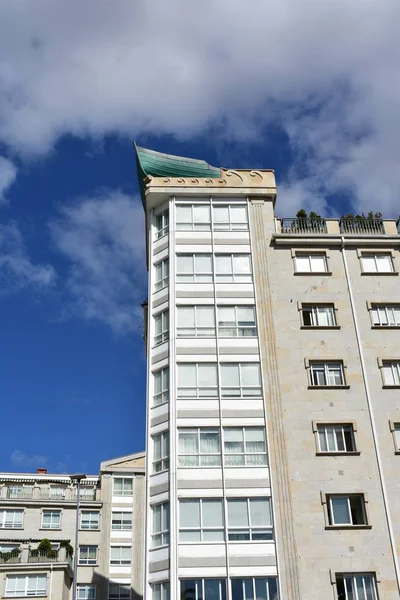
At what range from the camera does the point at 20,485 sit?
58.4 m

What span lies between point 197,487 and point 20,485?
32145 mm

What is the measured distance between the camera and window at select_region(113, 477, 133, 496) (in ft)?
197

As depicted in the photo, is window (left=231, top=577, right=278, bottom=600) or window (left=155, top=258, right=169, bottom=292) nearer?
window (left=231, top=577, right=278, bottom=600)

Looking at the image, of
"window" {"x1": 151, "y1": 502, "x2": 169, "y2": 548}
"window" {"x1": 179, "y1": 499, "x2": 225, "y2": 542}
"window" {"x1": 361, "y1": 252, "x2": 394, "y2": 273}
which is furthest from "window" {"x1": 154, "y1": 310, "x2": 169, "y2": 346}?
"window" {"x1": 361, "y1": 252, "x2": 394, "y2": 273}

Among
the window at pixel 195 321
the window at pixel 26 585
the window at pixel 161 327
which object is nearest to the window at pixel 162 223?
the window at pixel 161 327

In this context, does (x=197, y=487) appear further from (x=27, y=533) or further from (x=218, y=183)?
(x=27, y=533)

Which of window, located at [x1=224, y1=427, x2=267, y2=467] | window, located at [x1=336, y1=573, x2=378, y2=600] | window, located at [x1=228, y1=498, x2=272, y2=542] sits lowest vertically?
window, located at [x1=336, y1=573, x2=378, y2=600]

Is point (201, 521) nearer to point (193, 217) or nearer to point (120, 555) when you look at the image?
Result: point (193, 217)

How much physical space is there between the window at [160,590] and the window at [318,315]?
15078mm

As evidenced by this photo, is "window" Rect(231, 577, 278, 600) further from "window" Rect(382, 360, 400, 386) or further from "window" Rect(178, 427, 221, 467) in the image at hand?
"window" Rect(382, 360, 400, 386)

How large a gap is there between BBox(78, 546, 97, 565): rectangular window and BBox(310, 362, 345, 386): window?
31.6 metres

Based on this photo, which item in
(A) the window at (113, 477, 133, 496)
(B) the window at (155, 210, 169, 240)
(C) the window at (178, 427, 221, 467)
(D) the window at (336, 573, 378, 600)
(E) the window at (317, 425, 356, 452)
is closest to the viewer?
(D) the window at (336, 573, 378, 600)

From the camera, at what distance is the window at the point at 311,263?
1518 inches

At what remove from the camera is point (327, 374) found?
34938mm
